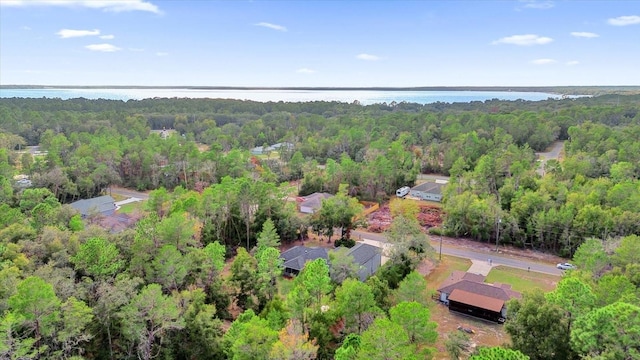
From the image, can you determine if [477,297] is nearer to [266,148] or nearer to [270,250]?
[270,250]

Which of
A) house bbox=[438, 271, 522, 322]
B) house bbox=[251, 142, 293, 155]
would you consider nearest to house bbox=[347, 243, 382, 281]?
house bbox=[438, 271, 522, 322]

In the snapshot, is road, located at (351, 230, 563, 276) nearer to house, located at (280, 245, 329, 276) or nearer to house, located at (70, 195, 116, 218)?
house, located at (280, 245, 329, 276)

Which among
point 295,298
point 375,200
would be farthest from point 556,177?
point 295,298

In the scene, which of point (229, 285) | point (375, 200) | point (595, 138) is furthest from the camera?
point (595, 138)

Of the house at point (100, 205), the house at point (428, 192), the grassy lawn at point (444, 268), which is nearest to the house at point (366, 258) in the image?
the grassy lawn at point (444, 268)

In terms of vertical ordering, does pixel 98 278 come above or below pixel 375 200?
above

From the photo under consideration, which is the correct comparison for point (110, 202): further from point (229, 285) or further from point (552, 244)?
point (552, 244)

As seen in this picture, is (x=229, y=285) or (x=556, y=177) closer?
(x=229, y=285)
